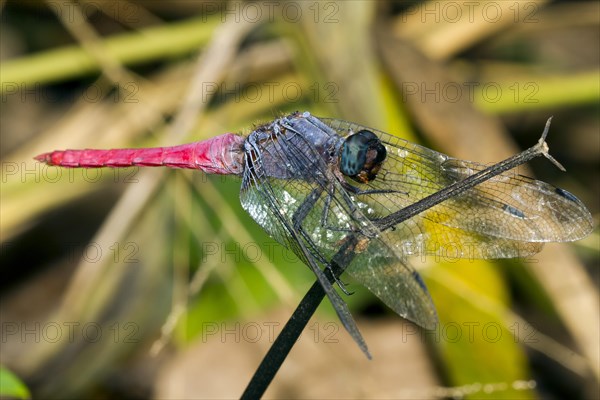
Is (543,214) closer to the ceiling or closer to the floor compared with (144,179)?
closer to the ceiling

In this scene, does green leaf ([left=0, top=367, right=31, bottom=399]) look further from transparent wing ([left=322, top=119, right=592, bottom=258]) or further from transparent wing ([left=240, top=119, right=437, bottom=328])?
transparent wing ([left=322, top=119, right=592, bottom=258])

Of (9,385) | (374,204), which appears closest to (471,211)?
(374,204)

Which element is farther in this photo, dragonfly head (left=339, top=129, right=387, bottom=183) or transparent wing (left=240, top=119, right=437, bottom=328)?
dragonfly head (left=339, top=129, right=387, bottom=183)

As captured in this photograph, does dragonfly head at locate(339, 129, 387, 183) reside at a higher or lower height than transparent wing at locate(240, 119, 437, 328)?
higher

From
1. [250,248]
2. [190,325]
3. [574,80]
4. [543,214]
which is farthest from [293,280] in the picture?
[574,80]

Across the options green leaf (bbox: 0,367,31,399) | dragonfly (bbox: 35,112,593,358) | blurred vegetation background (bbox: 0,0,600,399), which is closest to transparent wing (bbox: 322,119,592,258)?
dragonfly (bbox: 35,112,593,358)

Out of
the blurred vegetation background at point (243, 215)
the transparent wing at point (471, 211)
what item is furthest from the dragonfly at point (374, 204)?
the blurred vegetation background at point (243, 215)

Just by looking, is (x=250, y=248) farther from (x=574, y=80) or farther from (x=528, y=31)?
(x=528, y=31)
